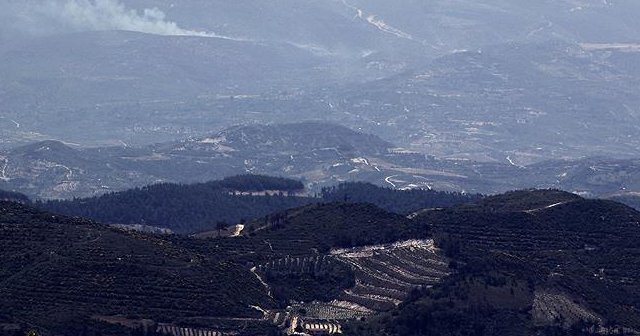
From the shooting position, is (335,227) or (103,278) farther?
(335,227)

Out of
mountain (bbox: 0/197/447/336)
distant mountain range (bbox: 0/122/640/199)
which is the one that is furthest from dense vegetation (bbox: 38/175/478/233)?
mountain (bbox: 0/197/447/336)

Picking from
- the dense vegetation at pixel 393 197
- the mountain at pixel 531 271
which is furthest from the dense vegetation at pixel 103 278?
the dense vegetation at pixel 393 197

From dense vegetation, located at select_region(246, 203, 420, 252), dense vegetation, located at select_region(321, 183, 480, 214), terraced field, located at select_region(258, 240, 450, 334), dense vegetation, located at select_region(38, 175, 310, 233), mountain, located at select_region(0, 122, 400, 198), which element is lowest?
mountain, located at select_region(0, 122, 400, 198)

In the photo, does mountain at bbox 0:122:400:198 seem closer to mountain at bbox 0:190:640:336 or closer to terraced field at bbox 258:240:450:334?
mountain at bbox 0:190:640:336

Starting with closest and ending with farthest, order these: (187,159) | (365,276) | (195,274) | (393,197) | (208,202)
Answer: (195,274), (365,276), (208,202), (393,197), (187,159)

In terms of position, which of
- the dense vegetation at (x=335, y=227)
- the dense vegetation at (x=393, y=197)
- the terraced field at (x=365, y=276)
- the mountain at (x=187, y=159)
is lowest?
the mountain at (x=187, y=159)

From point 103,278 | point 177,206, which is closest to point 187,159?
point 177,206

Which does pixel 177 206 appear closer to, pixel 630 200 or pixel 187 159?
pixel 630 200

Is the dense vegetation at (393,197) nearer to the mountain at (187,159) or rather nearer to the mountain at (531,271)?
the mountain at (531,271)

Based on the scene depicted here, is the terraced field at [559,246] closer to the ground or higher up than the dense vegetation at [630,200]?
higher up

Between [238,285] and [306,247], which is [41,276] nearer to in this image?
[238,285]

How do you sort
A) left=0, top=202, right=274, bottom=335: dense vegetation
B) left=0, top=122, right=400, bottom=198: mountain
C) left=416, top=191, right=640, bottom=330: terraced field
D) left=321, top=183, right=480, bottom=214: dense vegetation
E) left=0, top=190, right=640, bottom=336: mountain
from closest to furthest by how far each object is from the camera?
left=0, top=202, right=274, bottom=335: dense vegetation < left=0, top=190, right=640, bottom=336: mountain < left=416, top=191, right=640, bottom=330: terraced field < left=321, top=183, right=480, bottom=214: dense vegetation < left=0, top=122, right=400, bottom=198: mountain

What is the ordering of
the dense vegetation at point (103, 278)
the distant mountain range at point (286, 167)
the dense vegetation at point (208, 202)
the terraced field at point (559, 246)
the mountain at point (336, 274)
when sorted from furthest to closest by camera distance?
the distant mountain range at point (286, 167), the dense vegetation at point (208, 202), the terraced field at point (559, 246), the mountain at point (336, 274), the dense vegetation at point (103, 278)
